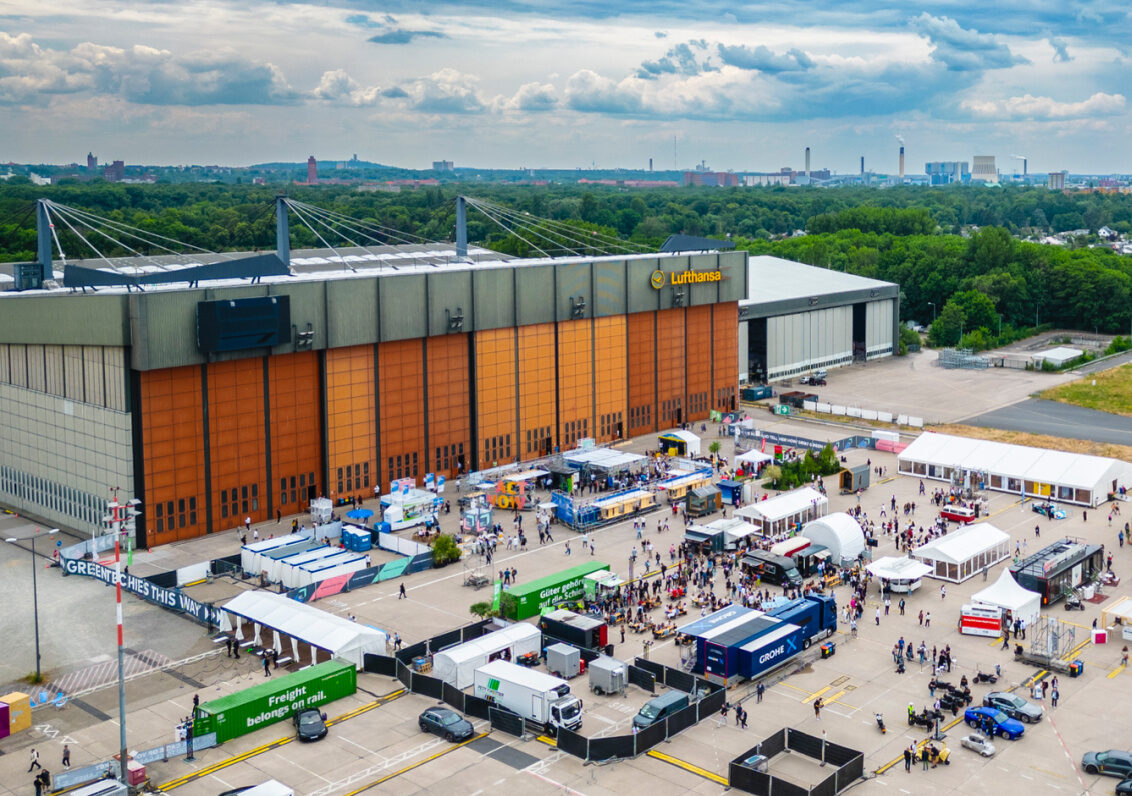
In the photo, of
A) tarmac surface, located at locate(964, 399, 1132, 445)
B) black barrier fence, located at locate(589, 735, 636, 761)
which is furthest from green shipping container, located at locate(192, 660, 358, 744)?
tarmac surface, located at locate(964, 399, 1132, 445)

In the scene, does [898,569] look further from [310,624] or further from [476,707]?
[310,624]

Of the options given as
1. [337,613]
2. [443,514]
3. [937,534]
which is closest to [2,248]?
[443,514]

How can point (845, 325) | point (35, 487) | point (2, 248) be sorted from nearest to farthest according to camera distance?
1. point (35, 487)
2. point (845, 325)
3. point (2, 248)

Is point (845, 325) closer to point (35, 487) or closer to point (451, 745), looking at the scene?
point (35, 487)

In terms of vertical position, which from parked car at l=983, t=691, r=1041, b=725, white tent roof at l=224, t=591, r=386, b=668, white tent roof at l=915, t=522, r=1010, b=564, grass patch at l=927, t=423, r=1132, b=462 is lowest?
Answer: parked car at l=983, t=691, r=1041, b=725

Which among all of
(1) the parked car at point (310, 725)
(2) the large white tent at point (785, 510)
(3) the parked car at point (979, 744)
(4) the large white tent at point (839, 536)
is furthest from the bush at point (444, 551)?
A: (3) the parked car at point (979, 744)

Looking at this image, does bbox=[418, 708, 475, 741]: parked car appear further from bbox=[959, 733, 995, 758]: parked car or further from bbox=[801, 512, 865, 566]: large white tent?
bbox=[801, 512, 865, 566]: large white tent

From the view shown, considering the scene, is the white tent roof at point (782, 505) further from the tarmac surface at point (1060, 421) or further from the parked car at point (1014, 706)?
the tarmac surface at point (1060, 421)
